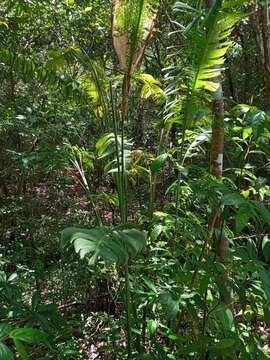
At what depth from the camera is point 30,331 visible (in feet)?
4.04

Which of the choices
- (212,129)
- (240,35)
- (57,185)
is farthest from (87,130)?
(212,129)

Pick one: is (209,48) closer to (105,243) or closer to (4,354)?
(105,243)

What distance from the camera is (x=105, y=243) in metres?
1.22

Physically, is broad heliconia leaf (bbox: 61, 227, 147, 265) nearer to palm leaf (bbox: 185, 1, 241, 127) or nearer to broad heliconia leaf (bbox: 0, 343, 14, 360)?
broad heliconia leaf (bbox: 0, 343, 14, 360)

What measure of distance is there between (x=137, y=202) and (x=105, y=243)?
14.5 feet

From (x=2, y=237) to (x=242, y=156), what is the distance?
369 centimetres

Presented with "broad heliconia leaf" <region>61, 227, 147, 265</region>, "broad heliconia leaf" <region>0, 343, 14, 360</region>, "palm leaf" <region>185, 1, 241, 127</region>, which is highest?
"palm leaf" <region>185, 1, 241, 127</region>

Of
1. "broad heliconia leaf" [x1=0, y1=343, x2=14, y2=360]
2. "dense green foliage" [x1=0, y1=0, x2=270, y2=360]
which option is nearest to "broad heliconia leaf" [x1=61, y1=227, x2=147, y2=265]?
"dense green foliage" [x1=0, y1=0, x2=270, y2=360]

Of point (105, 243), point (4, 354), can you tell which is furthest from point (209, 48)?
point (4, 354)

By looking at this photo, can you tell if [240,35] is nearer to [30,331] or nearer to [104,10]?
[104,10]

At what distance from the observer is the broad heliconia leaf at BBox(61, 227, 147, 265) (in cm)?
114

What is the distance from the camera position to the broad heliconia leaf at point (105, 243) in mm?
1135

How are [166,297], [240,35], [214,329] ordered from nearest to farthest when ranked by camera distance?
1. [166,297]
2. [214,329]
3. [240,35]

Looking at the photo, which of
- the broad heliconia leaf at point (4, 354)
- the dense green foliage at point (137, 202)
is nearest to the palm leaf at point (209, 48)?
the dense green foliage at point (137, 202)
